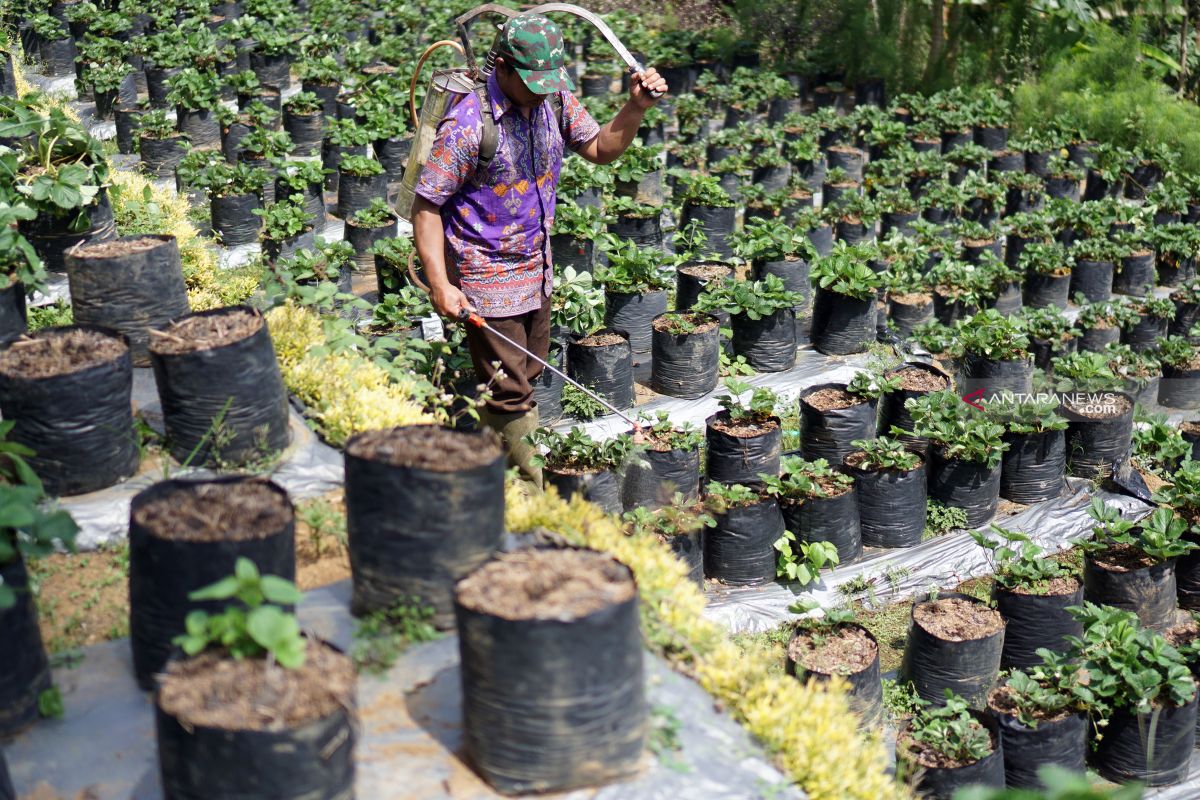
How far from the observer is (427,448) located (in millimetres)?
3348

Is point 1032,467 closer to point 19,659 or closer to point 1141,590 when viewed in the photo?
point 1141,590

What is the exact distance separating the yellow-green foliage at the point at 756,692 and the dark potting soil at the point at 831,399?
9.22 ft

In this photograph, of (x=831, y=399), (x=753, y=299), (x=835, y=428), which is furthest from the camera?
(x=753, y=299)

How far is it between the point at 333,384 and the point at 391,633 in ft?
5.06

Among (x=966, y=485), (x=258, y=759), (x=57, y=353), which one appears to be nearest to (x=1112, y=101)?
(x=966, y=485)

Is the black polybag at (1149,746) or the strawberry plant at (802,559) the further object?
the strawberry plant at (802,559)

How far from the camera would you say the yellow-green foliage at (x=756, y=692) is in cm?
317

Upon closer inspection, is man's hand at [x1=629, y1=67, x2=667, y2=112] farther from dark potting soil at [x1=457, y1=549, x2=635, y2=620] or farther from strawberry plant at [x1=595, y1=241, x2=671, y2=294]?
strawberry plant at [x1=595, y1=241, x2=671, y2=294]

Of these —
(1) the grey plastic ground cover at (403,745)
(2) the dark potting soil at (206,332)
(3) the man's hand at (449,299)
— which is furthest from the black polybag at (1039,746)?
(2) the dark potting soil at (206,332)

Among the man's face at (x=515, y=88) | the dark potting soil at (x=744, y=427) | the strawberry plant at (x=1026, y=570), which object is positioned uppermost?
the man's face at (x=515, y=88)

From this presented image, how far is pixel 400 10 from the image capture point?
14.8 m

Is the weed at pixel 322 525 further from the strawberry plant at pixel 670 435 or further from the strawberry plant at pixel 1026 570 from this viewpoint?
the strawberry plant at pixel 1026 570

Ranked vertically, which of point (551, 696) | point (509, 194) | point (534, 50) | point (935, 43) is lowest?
point (551, 696)

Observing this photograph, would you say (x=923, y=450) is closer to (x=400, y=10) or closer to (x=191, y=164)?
(x=191, y=164)
